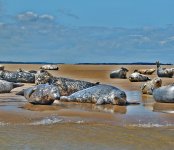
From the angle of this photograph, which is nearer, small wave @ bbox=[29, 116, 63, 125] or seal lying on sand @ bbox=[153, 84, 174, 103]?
small wave @ bbox=[29, 116, 63, 125]

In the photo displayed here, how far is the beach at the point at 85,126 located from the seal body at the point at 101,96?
0.30 metres

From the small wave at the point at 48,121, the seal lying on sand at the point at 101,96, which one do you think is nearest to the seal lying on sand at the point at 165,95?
the seal lying on sand at the point at 101,96

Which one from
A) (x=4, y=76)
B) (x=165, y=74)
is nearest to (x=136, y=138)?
(x=4, y=76)

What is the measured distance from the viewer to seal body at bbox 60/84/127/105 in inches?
453

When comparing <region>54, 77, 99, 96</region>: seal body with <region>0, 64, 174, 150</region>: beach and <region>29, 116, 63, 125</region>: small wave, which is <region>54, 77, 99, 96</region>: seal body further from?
<region>29, 116, 63, 125</region>: small wave

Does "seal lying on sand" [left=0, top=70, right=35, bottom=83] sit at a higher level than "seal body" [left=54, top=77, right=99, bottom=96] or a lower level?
higher

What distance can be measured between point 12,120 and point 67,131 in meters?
1.73

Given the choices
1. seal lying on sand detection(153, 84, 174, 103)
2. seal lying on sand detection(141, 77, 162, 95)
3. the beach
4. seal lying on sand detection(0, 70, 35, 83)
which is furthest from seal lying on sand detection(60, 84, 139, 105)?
seal lying on sand detection(0, 70, 35, 83)

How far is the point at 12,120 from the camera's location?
862 cm

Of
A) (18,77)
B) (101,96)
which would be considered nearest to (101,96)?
(101,96)

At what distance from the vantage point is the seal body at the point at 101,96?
11.5 meters

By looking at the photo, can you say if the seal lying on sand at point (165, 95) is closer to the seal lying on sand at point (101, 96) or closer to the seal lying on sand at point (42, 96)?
the seal lying on sand at point (101, 96)

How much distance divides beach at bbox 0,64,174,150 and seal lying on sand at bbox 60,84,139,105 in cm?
30

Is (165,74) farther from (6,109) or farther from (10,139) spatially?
(10,139)
